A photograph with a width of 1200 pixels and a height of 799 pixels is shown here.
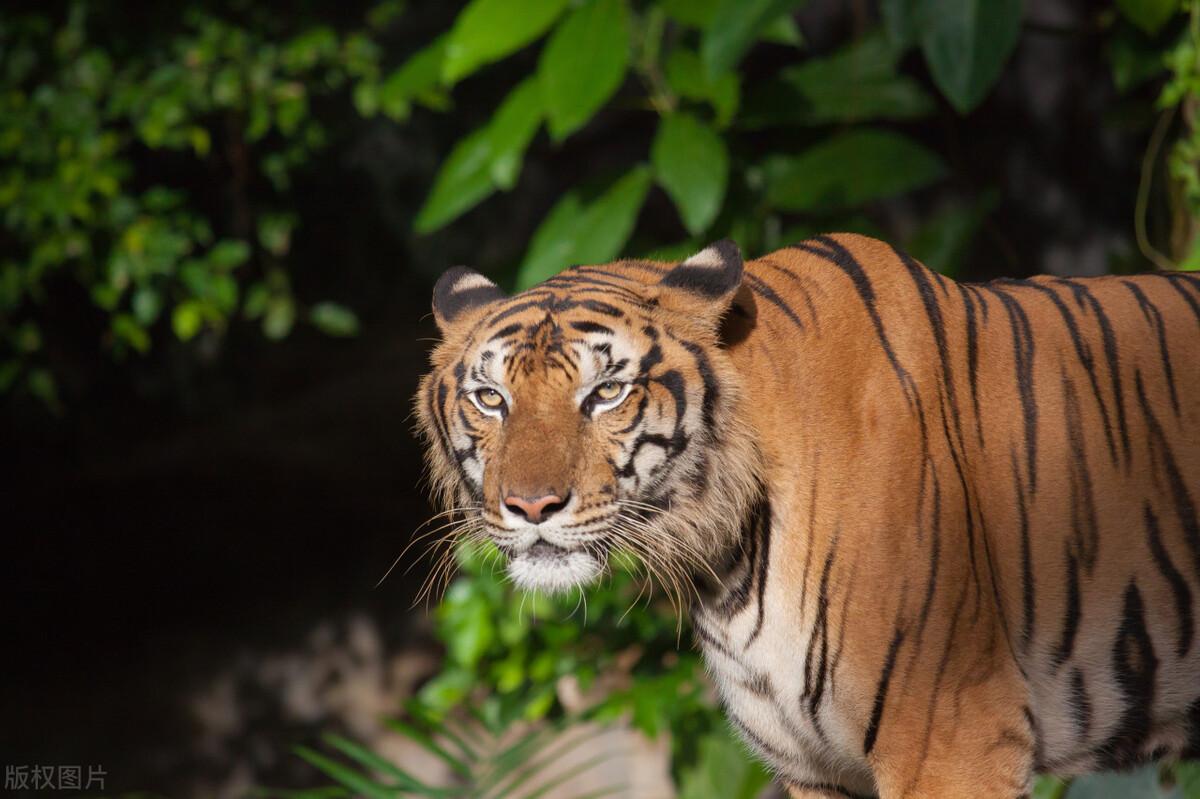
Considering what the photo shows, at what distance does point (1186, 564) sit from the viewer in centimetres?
181

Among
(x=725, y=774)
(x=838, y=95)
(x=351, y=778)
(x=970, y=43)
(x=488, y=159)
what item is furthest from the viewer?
(x=725, y=774)

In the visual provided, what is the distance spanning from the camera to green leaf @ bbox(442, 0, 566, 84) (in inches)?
111

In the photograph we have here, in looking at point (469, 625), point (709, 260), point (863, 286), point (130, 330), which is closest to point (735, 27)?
point (863, 286)

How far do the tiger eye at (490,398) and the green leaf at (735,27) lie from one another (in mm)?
1087

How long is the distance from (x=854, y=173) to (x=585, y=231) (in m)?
0.66

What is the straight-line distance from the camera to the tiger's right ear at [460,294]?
1897 millimetres

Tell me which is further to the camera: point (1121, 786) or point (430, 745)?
point (1121, 786)

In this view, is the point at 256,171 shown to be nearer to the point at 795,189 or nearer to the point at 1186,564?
the point at 795,189

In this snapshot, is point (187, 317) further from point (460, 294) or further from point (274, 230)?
point (460, 294)

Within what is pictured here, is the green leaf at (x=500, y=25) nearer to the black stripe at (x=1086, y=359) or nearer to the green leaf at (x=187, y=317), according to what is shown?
the black stripe at (x=1086, y=359)

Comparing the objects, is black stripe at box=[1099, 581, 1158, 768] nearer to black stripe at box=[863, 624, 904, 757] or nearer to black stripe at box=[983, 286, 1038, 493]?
black stripe at box=[983, 286, 1038, 493]

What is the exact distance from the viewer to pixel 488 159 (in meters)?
3.00

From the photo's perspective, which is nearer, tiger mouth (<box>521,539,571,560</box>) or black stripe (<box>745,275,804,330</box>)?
tiger mouth (<box>521,539,571,560</box>)

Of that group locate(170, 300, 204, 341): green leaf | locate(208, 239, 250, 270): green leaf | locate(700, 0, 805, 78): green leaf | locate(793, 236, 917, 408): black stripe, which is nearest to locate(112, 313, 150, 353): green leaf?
locate(170, 300, 204, 341): green leaf
